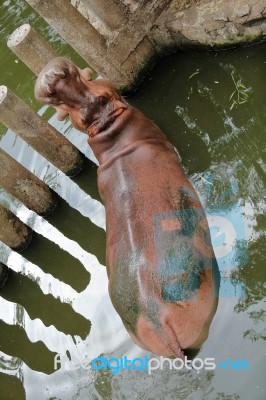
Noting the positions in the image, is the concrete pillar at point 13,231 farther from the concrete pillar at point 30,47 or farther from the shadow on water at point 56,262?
the concrete pillar at point 30,47

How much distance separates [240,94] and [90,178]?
2009 mm

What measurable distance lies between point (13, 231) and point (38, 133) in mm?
1161

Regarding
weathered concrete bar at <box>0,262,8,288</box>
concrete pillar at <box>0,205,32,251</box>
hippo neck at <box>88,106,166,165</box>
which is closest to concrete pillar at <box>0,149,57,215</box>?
concrete pillar at <box>0,205,32,251</box>

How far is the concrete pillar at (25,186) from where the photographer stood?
6655 millimetres

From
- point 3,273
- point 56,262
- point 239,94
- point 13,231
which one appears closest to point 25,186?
point 13,231

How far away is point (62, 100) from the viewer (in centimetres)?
626

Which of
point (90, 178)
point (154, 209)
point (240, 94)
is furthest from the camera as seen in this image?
point (90, 178)

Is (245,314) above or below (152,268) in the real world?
below

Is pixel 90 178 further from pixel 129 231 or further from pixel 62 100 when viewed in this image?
pixel 129 231

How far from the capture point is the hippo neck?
6.24 metres

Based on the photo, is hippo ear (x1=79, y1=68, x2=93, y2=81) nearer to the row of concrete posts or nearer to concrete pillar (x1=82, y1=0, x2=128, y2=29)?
the row of concrete posts

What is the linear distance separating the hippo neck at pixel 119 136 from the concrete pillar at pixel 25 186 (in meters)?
0.93

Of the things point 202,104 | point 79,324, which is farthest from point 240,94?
point 79,324

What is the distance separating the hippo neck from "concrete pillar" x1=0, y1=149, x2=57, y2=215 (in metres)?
0.93
